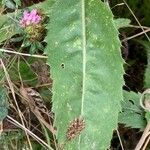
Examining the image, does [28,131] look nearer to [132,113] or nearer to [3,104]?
[3,104]

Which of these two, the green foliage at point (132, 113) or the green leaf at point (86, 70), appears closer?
the green leaf at point (86, 70)

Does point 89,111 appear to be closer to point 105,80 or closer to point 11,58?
point 105,80

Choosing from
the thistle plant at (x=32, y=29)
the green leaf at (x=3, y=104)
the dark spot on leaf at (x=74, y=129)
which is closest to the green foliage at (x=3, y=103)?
the green leaf at (x=3, y=104)

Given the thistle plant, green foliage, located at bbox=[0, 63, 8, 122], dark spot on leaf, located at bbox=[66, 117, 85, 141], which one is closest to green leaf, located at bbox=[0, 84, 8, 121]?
green foliage, located at bbox=[0, 63, 8, 122]

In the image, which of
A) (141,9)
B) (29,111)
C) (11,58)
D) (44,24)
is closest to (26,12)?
(44,24)

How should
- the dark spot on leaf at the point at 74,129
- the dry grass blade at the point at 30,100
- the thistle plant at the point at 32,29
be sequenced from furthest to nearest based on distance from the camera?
the dry grass blade at the point at 30,100 < the thistle plant at the point at 32,29 < the dark spot on leaf at the point at 74,129

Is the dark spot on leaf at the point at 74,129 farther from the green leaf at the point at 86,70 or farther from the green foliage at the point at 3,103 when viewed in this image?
the green foliage at the point at 3,103

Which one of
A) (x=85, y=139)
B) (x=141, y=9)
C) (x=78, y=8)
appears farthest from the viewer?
(x=141, y=9)
